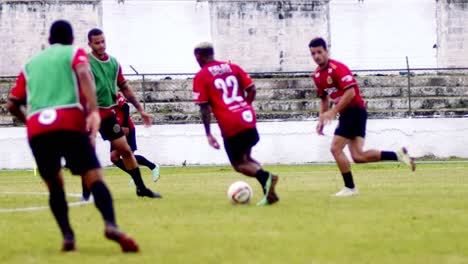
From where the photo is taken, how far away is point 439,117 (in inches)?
1300

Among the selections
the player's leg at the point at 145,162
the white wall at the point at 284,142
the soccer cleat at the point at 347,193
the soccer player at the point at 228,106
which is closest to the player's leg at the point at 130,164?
the soccer player at the point at 228,106

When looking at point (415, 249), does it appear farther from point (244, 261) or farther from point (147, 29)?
point (147, 29)

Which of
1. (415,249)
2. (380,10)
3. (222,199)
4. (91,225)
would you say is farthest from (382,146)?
(415,249)

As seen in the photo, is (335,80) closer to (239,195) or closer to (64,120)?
(239,195)

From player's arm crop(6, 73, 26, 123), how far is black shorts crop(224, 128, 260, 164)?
141 inches

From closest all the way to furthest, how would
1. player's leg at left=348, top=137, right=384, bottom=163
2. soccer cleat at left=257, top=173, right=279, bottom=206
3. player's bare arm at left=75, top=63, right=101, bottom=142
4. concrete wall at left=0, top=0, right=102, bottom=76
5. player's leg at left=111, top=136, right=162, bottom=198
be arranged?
player's bare arm at left=75, top=63, right=101, bottom=142 → soccer cleat at left=257, top=173, right=279, bottom=206 → player's leg at left=111, top=136, right=162, bottom=198 → player's leg at left=348, top=137, right=384, bottom=163 → concrete wall at left=0, top=0, right=102, bottom=76

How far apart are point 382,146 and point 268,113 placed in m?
3.87

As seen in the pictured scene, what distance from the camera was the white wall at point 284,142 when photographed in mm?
32094

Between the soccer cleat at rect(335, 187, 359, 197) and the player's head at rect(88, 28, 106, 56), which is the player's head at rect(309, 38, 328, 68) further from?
the player's head at rect(88, 28, 106, 56)

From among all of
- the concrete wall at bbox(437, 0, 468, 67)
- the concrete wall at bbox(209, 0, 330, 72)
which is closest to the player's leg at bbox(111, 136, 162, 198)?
the concrete wall at bbox(209, 0, 330, 72)

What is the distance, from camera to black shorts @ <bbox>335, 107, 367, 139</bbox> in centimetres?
1580

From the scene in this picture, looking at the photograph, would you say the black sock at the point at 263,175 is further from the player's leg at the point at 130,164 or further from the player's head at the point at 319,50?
the player's leg at the point at 130,164

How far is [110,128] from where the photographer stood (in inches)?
619

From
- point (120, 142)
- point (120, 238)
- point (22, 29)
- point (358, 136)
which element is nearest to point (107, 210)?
point (120, 238)
